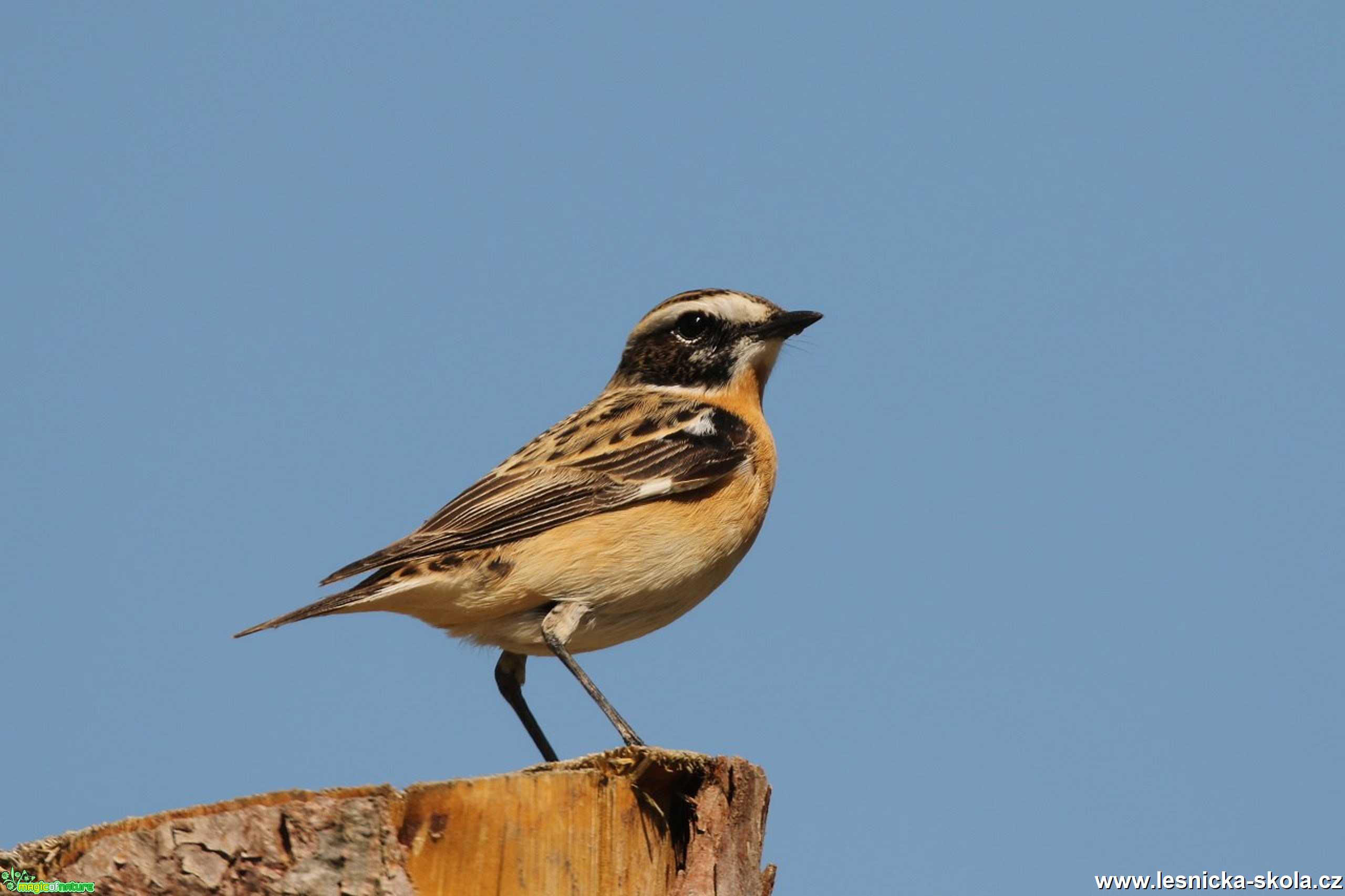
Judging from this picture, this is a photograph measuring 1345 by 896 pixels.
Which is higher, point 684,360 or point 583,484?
point 684,360

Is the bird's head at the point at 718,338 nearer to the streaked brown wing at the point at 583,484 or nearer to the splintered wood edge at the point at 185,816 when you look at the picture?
the streaked brown wing at the point at 583,484

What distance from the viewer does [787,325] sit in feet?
45.1

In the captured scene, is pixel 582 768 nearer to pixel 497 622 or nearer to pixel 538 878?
pixel 538 878

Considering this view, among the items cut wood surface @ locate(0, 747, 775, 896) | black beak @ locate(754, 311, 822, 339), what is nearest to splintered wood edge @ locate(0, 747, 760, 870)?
cut wood surface @ locate(0, 747, 775, 896)

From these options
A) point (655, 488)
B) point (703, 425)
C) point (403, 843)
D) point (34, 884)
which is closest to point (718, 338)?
point (703, 425)

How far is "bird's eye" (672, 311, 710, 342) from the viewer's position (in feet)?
46.1

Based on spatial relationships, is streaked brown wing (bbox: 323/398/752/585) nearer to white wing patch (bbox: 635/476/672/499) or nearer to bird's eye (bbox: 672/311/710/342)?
white wing patch (bbox: 635/476/672/499)

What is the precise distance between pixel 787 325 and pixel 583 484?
8.87ft

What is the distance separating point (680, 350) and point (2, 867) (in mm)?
8085

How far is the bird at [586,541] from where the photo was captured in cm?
1146

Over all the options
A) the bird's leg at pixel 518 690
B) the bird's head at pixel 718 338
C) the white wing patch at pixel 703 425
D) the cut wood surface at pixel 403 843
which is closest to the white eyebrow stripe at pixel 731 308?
the bird's head at pixel 718 338

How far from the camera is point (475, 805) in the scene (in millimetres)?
7215

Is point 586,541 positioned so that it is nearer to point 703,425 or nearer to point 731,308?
point 703,425

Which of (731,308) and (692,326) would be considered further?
(692,326)
